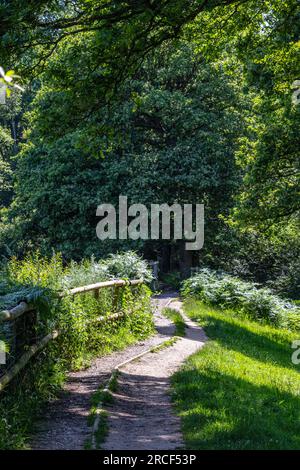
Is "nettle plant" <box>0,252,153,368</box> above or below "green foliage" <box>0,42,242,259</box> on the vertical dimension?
below

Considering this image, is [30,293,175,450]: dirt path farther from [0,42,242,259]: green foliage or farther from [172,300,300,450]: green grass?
[0,42,242,259]: green foliage

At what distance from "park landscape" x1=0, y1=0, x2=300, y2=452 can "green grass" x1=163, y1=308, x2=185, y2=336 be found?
6 centimetres

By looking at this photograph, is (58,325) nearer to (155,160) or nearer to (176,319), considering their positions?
(176,319)

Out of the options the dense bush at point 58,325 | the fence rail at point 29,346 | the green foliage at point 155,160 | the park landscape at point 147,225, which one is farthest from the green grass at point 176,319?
the green foliage at point 155,160

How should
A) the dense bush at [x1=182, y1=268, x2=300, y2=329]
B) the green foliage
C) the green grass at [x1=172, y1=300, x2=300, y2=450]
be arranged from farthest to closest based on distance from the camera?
the green foliage < the dense bush at [x1=182, y1=268, x2=300, y2=329] < the green grass at [x1=172, y1=300, x2=300, y2=450]

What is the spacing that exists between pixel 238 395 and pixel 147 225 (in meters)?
23.5

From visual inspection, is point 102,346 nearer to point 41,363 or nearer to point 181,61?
point 41,363

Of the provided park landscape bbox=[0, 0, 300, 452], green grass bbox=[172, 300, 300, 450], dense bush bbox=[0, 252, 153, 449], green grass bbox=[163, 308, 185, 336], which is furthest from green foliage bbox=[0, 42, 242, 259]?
green grass bbox=[172, 300, 300, 450]

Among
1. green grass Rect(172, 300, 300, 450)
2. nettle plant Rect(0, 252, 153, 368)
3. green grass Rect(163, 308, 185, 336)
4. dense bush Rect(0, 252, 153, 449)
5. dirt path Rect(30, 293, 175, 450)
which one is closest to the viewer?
green grass Rect(172, 300, 300, 450)

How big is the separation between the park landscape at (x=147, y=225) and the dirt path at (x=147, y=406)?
0.14 ft

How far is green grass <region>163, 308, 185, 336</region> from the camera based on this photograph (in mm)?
16592

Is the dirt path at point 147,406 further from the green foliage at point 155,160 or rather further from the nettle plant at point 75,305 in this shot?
the green foliage at point 155,160

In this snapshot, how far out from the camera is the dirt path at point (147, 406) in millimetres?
7371

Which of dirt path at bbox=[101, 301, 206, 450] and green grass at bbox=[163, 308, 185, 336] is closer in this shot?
dirt path at bbox=[101, 301, 206, 450]
